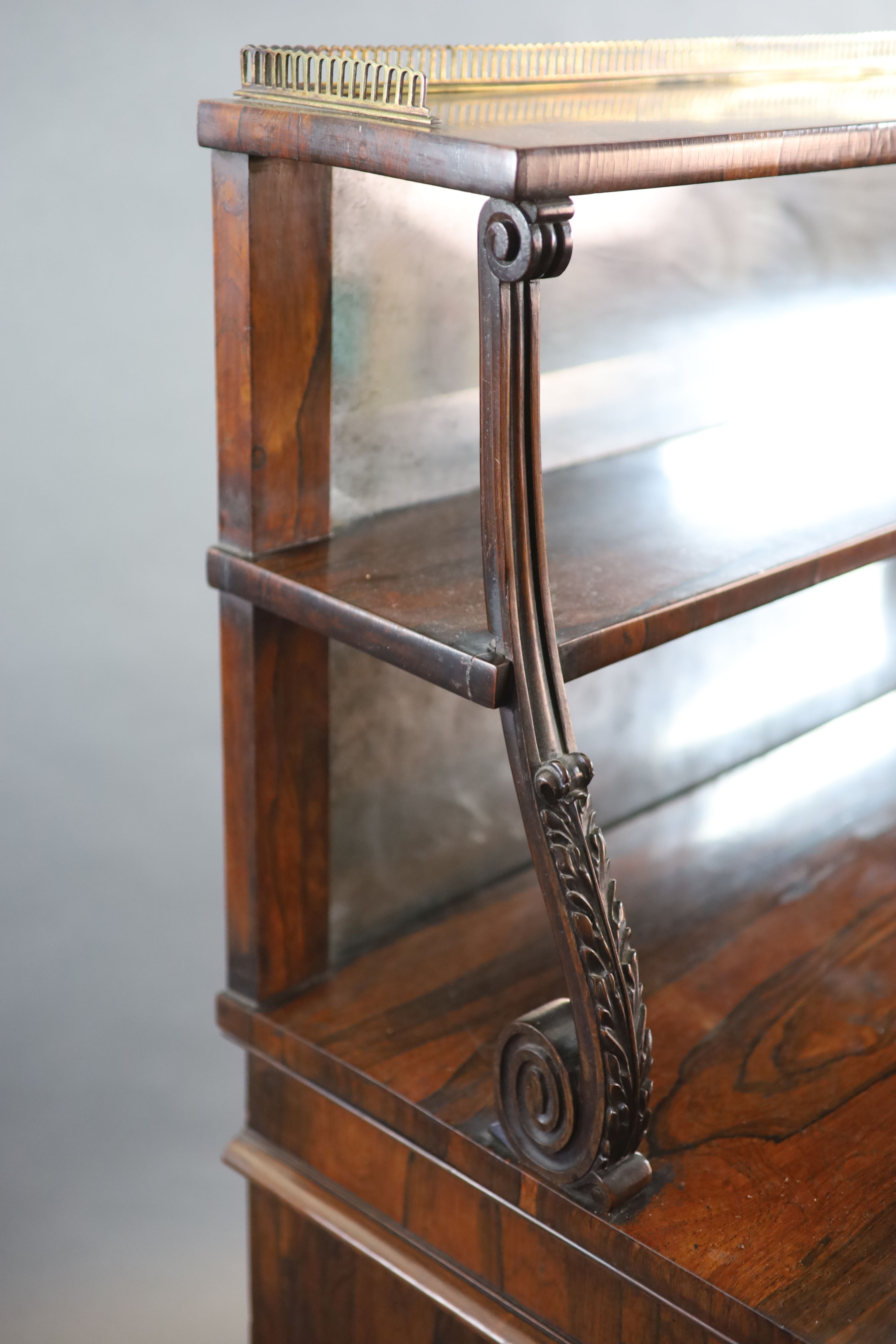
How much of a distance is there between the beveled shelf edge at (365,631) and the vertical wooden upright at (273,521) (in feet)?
0.06

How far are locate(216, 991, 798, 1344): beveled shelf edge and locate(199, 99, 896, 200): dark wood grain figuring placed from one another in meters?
0.55

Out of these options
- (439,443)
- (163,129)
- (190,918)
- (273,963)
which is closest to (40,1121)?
(190,918)

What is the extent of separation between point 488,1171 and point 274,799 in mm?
279

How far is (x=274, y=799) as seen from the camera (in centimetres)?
99

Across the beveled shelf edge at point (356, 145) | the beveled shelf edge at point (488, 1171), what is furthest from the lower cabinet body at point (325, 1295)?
the beveled shelf edge at point (356, 145)

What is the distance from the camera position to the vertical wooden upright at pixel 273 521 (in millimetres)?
873

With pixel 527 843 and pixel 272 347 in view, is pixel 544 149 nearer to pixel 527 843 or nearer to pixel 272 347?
pixel 272 347

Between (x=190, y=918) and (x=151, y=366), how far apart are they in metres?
0.72

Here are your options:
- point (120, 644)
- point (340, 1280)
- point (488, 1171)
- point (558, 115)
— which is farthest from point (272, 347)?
point (120, 644)

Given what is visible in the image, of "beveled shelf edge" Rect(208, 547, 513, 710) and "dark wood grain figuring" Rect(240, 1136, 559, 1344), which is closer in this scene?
"beveled shelf edge" Rect(208, 547, 513, 710)

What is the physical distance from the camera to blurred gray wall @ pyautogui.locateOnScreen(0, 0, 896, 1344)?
1624 millimetres

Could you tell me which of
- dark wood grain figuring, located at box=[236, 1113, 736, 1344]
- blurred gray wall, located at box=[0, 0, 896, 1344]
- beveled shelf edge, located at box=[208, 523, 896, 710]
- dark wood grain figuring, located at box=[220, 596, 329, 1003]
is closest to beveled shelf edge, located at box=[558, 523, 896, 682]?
beveled shelf edge, located at box=[208, 523, 896, 710]

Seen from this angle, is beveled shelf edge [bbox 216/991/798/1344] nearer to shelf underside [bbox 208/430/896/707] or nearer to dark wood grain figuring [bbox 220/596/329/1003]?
dark wood grain figuring [bbox 220/596/329/1003]

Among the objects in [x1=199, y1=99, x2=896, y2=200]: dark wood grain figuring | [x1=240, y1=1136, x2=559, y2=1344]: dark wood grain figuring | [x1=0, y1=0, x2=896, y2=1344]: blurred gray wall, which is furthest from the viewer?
[x1=0, y1=0, x2=896, y2=1344]: blurred gray wall
